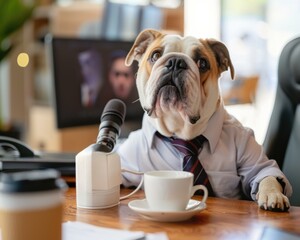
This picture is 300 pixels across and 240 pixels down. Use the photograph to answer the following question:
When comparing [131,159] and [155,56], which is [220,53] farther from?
[131,159]

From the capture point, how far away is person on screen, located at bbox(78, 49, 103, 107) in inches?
92.0

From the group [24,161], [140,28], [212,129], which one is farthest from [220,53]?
[140,28]

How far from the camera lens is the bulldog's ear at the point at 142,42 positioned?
126 cm

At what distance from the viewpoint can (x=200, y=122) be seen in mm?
1169

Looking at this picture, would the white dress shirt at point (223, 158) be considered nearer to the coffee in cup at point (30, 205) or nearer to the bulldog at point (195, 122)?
the bulldog at point (195, 122)

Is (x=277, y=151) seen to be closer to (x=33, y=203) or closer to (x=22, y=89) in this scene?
(x=33, y=203)

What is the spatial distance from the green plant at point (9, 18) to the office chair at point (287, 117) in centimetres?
222

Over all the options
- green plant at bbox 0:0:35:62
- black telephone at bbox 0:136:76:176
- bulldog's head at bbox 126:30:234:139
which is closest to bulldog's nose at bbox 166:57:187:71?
bulldog's head at bbox 126:30:234:139

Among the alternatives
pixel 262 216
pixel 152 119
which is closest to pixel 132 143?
pixel 152 119

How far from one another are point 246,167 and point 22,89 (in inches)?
128

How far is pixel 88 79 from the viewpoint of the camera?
238 centimetres

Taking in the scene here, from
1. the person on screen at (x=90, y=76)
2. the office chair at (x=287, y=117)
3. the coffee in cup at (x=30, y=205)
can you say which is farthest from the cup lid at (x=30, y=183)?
the person on screen at (x=90, y=76)

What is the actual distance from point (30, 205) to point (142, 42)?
66 cm

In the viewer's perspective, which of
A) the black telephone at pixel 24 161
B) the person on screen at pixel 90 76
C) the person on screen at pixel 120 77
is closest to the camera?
the black telephone at pixel 24 161
